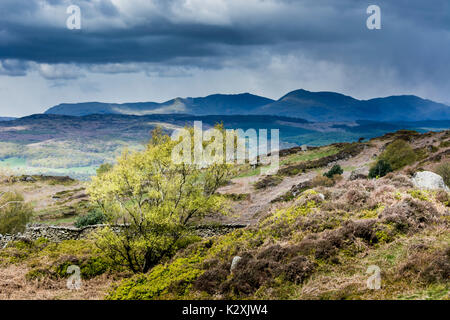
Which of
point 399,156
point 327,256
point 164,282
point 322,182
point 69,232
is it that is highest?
point 399,156

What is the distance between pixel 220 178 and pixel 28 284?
18.2m

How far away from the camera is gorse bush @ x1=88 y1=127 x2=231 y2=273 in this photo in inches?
997

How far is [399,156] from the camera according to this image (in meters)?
52.9

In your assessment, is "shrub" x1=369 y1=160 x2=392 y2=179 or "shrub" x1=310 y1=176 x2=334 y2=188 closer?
"shrub" x1=310 y1=176 x2=334 y2=188

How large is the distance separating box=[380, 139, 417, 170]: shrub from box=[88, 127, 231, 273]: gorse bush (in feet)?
103

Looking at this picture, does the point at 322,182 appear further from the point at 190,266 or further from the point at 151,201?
the point at 190,266

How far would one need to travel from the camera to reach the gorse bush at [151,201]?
25328 millimetres

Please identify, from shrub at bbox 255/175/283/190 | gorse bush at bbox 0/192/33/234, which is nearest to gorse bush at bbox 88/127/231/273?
shrub at bbox 255/175/283/190

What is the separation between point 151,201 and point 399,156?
40.1 meters

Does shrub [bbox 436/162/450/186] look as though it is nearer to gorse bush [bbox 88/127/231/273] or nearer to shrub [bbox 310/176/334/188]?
shrub [bbox 310/176/334/188]

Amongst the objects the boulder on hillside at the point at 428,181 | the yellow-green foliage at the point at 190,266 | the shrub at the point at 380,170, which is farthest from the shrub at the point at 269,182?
the yellow-green foliage at the point at 190,266

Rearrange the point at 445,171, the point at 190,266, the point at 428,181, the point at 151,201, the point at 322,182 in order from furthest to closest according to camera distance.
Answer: the point at 322,182 < the point at 445,171 < the point at 151,201 < the point at 428,181 < the point at 190,266

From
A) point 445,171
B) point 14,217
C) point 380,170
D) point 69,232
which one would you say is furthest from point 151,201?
point 445,171

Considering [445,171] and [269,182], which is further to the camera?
[269,182]
